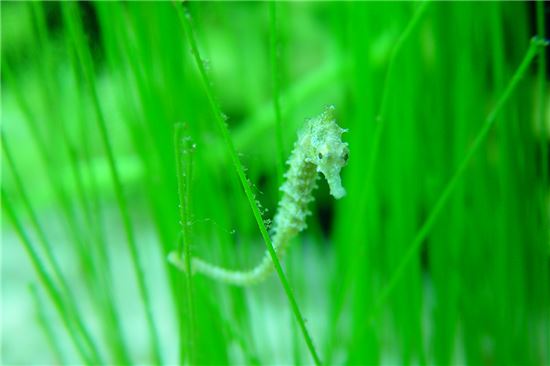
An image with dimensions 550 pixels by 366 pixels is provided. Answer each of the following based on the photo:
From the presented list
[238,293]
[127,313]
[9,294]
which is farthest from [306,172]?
[9,294]

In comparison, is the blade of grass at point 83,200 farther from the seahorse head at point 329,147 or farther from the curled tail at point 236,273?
the seahorse head at point 329,147

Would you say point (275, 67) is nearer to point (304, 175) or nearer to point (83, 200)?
point (304, 175)

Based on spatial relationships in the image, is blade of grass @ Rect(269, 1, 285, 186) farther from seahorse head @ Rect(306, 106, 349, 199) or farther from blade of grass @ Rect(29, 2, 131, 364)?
blade of grass @ Rect(29, 2, 131, 364)

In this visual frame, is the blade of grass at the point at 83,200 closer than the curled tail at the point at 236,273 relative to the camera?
No

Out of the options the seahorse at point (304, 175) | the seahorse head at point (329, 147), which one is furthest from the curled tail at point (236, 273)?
the seahorse head at point (329, 147)

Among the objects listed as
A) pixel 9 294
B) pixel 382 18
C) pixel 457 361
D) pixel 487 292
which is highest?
→ pixel 382 18

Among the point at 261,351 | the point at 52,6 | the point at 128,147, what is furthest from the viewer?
the point at 128,147

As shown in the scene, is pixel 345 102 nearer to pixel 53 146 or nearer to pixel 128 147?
pixel 53 146

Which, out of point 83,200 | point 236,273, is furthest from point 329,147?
point 83,200

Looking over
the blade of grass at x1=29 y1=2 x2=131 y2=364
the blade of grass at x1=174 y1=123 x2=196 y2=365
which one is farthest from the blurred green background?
the blade of grass at x1=174 y1=123 x2=196 y2=365

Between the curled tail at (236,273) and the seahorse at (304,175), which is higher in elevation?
the seahorse at (304,175)
